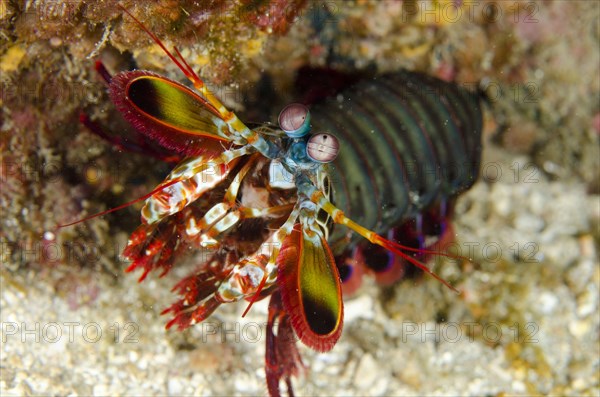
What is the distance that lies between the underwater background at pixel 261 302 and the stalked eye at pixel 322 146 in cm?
118

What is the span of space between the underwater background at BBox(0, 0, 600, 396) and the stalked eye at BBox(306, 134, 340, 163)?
3.86ft

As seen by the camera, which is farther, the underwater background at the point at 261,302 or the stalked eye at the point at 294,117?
the underwater background at the point at 261,302

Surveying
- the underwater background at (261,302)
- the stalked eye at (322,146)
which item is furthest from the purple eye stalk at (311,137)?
the underwater background at (261,302)

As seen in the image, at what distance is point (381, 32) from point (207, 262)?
2.66 m

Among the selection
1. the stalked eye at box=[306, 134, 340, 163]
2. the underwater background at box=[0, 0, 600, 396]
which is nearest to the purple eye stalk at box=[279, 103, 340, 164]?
the stalked eye at box=[306, 134, 340, 163]

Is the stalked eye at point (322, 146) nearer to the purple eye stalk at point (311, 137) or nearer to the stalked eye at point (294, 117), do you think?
the purple eye stalk at point (311, 137)

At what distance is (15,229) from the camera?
3354mm

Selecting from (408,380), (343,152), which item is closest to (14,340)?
(343,152)

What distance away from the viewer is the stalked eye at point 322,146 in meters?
2.30

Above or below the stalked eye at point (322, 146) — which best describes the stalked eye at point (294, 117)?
above

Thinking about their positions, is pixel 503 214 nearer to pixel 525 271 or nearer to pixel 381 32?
pixel 525 271

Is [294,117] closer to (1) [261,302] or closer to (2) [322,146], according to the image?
(2) [322,146]

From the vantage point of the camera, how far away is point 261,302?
3.87 meters

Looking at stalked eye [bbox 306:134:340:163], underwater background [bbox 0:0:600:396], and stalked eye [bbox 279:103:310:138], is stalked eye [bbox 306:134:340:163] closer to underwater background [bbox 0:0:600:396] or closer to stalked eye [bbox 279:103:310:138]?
stalked eye [bbox 279:103:310:138]
